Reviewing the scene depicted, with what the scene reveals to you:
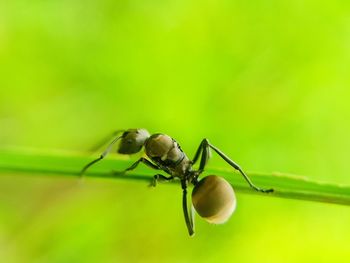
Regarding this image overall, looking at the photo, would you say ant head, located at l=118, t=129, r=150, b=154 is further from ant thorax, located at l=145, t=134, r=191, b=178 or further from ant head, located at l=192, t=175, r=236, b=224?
ant head, located at l=192, t=175, r=236, b=224

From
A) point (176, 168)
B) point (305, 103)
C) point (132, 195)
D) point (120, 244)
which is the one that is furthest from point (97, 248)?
point (305, 103)

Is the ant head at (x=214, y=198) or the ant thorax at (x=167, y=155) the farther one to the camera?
the ant thorax at (x=167, y=155)

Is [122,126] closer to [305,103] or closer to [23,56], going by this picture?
[23,56]

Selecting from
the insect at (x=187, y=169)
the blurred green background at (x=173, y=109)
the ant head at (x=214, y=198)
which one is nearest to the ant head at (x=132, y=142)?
the insect at (x=187, y=169)

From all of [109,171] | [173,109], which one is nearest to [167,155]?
[109,171]

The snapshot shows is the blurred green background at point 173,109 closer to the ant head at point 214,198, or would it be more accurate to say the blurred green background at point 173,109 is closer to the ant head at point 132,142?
the ant head at point 132,142

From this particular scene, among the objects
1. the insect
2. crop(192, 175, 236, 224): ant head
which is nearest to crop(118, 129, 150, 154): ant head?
the insect

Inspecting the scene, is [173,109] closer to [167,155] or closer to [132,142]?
[167,155]
